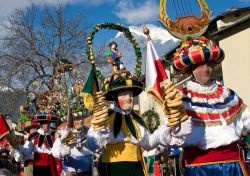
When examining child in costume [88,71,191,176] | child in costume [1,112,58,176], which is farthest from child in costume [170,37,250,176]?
child in costume [1,112,58,176]

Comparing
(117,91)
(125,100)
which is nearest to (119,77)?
(117,91)

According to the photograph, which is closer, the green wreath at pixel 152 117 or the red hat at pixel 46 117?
the red hat at pixel 46 117

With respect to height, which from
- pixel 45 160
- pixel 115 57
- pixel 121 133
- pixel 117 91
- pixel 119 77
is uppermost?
pixel 115 57

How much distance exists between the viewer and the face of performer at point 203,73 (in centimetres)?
438

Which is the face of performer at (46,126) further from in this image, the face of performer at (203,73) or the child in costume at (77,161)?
the face of performer at (203,73)

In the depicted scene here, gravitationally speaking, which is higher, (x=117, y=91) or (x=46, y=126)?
(x=117, y=91)

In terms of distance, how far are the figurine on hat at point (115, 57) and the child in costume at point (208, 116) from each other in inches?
65.9

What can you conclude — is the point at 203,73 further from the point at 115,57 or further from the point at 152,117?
the point at 152,117

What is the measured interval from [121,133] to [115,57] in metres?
1.13

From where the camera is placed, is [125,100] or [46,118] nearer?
[125,100]

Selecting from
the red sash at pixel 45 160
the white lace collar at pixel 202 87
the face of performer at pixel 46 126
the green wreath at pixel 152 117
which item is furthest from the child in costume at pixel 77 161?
the green wreath at pixel 152 117

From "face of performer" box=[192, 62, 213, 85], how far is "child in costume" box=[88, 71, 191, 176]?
819 mm

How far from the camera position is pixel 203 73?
4383 mm

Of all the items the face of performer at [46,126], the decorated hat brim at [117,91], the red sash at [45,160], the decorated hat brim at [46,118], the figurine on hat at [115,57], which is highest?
the figurine on hat at [115,57]
